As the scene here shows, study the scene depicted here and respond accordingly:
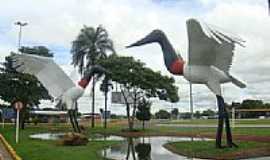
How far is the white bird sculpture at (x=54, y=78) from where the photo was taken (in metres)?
28.4

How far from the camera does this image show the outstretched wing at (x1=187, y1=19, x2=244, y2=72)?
16.2 meters

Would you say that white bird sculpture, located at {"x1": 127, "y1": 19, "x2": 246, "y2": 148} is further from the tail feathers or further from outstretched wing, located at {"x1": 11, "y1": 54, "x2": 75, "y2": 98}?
outstretched wing, located at {"x1": 11, "y1": 54, "x2": 75, "y2": 98}

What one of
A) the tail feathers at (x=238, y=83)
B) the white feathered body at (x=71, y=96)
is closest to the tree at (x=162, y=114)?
the white feathered body at (x=71, y=96)

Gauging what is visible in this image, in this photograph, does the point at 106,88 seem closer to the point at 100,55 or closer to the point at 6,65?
the point at 100,55

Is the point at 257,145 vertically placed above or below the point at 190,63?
below

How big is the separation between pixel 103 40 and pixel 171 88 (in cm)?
1056

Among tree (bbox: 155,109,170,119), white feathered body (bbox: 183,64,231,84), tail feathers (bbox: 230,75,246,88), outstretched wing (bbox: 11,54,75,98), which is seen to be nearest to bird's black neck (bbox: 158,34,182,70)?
white feathered body (bbox: 183,64,231,84)

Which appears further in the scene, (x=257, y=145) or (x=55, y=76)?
(x=55, y=76)

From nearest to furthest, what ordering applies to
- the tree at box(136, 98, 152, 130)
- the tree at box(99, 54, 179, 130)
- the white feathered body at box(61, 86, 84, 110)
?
the white feathered body at box(61, 86, 84, 110), the tree at box(99, 54, 179, 130), the tree at box(136, 98, 152, 130)

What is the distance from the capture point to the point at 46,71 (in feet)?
95.6

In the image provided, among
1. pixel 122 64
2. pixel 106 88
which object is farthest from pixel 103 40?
pixel 122 64

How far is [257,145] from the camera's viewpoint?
19.4 m

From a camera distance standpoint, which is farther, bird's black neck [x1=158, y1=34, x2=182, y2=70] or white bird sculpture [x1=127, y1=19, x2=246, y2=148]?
bird's black neck [x1=158, y1=34, x2=182, y2=70]

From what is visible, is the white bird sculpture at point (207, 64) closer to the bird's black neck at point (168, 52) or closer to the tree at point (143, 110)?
the bird's black neck at point (168, 52)
